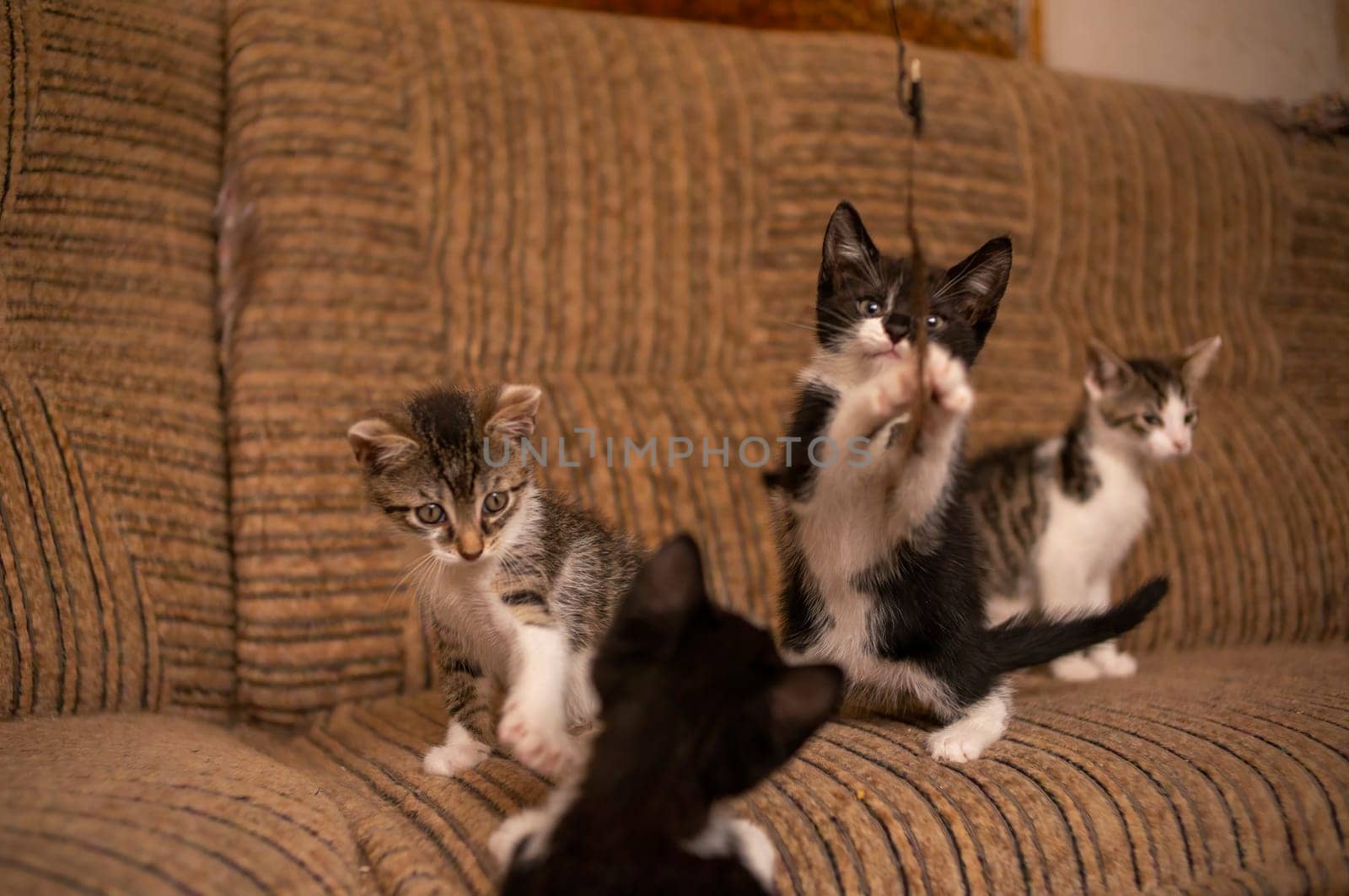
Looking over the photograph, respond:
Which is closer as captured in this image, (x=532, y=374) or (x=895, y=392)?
(x=895, y=392)

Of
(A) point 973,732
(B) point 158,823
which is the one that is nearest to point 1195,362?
(A) point 973,732

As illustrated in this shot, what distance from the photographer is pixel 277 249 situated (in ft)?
5.47

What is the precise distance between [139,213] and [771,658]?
1367 mm

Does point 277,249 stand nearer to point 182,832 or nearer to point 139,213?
point 139,213

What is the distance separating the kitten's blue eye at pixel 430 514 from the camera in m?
1.18

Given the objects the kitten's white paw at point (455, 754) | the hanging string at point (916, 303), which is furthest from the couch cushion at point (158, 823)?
the hanging string at point (916, 303)

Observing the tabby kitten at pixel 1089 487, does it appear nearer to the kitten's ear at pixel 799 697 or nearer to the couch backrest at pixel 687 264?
the couch backrest at pixel 687 264

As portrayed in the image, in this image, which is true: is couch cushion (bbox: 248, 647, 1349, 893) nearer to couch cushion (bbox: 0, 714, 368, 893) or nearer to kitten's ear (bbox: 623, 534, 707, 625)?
couch cushion (bbox: 0, 714, 368, 893)

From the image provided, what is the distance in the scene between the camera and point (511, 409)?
1.19 metres

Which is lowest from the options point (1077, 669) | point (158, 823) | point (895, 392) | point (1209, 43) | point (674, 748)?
point (1077, 669)

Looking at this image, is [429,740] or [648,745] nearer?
[648,745]

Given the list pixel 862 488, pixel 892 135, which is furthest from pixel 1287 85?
pixel 862 488

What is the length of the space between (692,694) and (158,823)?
505 mm

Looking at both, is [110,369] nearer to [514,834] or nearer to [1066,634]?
[514,834]
